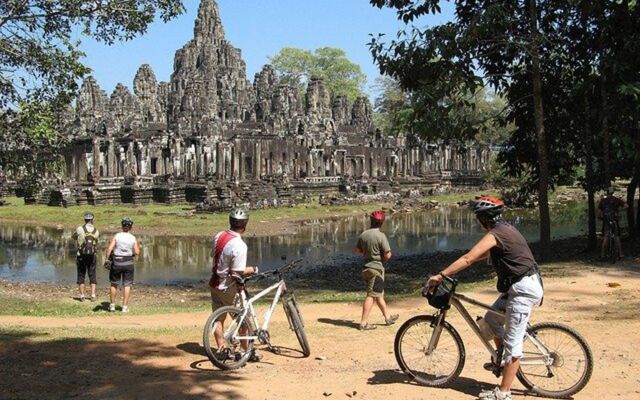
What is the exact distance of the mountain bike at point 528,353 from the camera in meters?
5.50

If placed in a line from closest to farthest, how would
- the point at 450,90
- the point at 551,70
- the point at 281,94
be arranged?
the point at 450,90
the point at 551,70
the point at 281,94

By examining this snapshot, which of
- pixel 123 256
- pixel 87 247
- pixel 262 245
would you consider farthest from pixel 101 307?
pixel 262 245

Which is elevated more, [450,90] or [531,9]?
[531,9]

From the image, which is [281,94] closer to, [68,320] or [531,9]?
[531,9]

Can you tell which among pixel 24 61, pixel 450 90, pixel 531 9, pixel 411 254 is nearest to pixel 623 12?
pixel 531 9

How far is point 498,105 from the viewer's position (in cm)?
8225

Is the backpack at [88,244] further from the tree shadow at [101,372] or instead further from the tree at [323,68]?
the tree at [323,68]

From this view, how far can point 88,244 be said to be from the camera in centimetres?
1232

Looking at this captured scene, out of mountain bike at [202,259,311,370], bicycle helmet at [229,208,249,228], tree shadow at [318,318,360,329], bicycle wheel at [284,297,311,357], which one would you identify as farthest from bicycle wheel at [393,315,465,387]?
tree shadow at [318,318,360,329]

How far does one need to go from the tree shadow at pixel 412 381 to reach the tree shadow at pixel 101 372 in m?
1.34

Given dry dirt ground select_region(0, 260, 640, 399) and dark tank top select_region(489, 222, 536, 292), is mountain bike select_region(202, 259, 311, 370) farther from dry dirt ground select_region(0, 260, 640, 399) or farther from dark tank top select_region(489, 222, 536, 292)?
dark tank top select_region(489, 222, 536, 292)

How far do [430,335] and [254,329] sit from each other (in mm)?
1917

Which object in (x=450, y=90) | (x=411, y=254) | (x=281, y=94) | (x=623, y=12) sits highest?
(x=281, y=94)

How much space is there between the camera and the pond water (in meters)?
18.8
